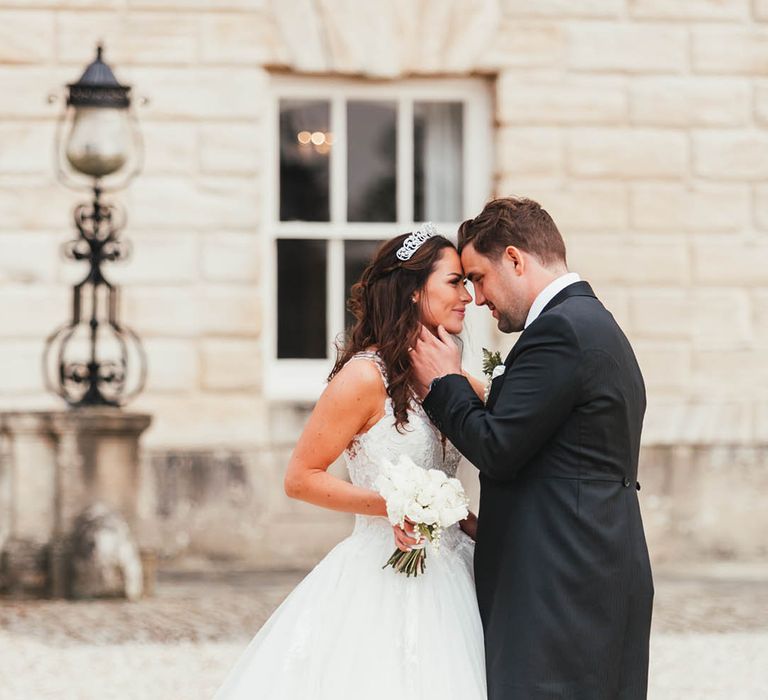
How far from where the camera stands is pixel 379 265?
12.8 feet

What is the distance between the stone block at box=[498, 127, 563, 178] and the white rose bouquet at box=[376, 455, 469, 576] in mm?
6298

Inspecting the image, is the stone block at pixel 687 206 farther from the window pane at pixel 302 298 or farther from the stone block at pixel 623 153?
the window pane at pixel 302 298

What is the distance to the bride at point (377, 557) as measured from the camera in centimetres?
366

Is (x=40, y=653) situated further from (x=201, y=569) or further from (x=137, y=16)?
(x=137, y=16)

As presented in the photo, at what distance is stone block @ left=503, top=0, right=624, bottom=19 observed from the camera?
9.66 metres

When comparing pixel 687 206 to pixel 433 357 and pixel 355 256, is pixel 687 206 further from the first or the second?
pixel 433 357

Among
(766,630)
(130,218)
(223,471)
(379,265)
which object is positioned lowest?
(766,630)

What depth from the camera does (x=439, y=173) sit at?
10109mm

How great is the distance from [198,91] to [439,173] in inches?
70.2

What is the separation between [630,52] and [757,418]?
262 centimetres

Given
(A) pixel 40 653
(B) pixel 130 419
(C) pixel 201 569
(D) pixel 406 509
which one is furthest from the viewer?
(C) pixel 201 569

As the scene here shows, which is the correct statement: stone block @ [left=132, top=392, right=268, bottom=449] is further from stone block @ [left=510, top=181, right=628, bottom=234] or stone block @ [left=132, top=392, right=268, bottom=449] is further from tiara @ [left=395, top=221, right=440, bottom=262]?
tiara @ [left=395, top=221, right=440, bottom=262]

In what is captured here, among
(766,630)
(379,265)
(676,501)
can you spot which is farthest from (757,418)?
(379,265)

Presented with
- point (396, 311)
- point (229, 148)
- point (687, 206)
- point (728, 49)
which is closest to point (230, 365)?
point (229, 148)
